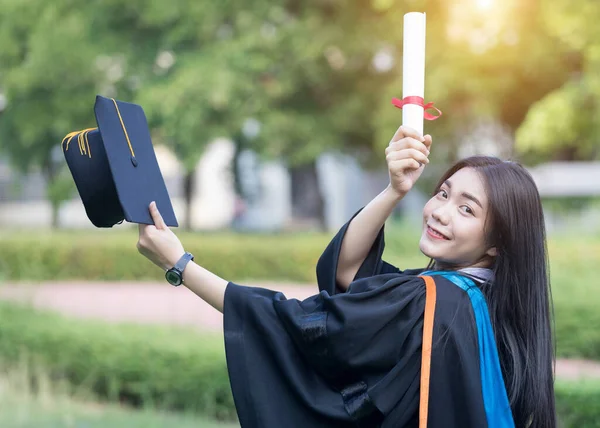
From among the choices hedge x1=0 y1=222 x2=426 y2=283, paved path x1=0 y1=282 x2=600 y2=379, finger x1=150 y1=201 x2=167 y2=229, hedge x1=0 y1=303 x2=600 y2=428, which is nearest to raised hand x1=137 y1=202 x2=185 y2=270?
finger x1=150 y1=201 x2=167 y2=229

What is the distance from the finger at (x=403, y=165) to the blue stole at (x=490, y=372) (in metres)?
0.28

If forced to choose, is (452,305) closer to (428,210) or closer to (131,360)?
(428,210)

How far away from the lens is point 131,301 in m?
9.31

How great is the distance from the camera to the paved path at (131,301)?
22.1 ft

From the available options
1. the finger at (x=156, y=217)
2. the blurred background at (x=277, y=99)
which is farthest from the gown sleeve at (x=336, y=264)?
the blurred background at (x=277, y=99)

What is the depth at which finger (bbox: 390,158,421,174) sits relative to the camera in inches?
74.7

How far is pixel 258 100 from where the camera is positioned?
12.1 metres

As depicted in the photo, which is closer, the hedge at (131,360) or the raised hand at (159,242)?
the raised hand at (159,242)

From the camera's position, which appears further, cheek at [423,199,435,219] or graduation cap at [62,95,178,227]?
cheek at [423,199,435,219]

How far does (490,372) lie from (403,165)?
20.1 inches

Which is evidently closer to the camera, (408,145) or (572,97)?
(408,145)

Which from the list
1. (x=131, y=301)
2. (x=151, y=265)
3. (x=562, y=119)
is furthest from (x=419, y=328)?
(x=151, y=265)

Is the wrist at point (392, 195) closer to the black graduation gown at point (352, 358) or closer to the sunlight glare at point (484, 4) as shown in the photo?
the black graduation gown at point (352, 358)

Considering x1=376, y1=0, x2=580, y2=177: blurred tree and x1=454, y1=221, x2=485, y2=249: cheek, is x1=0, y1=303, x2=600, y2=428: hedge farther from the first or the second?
x1=376, y1=0, x2=580, y2=177: blurred tree
